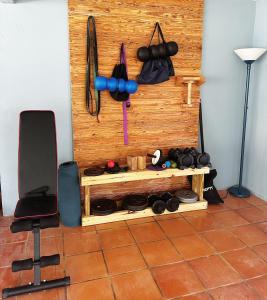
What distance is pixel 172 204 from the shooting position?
2.82m

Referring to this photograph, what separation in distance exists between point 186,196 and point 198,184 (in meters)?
0.21

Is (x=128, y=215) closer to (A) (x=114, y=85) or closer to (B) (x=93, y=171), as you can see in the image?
(B) (x=93, y=171)

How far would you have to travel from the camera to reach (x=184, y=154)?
9.39 ft

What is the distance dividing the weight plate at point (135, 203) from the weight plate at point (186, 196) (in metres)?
0.40

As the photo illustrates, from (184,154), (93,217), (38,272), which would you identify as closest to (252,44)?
(184,154)

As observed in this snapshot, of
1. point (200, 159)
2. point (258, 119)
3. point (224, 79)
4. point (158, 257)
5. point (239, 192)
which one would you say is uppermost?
point (224, 79)

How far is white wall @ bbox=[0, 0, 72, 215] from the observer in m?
2.44

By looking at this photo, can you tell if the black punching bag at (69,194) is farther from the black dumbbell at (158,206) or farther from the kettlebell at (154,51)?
the kettlebell at (154,51)

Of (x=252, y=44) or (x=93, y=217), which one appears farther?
(x=252, y=44)

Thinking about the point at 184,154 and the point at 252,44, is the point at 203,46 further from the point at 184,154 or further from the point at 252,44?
the point at 184,154

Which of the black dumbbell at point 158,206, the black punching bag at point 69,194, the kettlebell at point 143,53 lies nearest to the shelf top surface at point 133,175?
the black punching bag at point 69,194

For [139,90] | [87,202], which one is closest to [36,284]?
[87,202]

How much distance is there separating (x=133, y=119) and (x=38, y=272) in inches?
66.8

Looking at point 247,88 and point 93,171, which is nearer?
point 93,171
